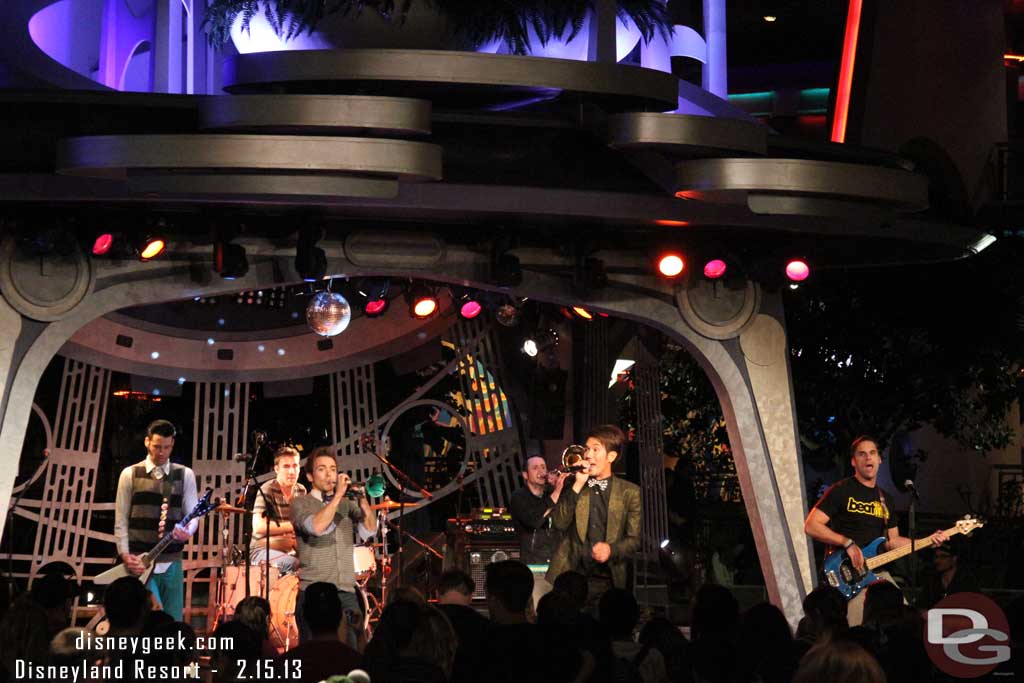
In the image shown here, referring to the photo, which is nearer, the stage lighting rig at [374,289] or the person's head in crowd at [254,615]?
the person's head in crowd at [254,615]

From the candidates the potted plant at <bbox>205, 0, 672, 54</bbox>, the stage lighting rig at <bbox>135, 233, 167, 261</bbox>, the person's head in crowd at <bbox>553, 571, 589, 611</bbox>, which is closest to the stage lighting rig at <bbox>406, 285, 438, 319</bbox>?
the stage lighting rig at <bbox>135, 233, 167, 261</bbox>

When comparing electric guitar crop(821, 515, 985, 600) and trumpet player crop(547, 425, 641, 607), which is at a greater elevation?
trumpet player crop(547, 425, 641, 607)

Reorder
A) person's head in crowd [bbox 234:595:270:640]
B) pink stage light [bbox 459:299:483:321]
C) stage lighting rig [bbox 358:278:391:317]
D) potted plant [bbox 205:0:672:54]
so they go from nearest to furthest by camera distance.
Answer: person's head in crowd [bbox 234:595:270:640], potted plant [bbox 205:0:672:54], stage lighting rig [bbox 358:278:391:317], pink stage light [bbox 459:299:483:321]

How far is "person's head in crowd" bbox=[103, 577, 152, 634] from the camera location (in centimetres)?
607

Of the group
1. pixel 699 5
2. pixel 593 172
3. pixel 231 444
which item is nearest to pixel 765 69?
pixel 699 5

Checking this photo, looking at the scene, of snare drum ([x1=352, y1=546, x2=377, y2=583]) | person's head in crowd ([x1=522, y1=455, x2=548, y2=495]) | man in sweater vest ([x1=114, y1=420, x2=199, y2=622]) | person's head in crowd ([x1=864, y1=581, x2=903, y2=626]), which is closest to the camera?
person's head in crowd ([x1=864, y1=581, x2=903, y2=626])

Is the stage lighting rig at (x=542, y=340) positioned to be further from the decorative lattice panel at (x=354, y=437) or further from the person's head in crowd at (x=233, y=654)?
the person's head in crowd at (x=233, y=654)

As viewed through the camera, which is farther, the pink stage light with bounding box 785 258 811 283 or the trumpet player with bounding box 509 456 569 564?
the pink stage light with bounding box 785 258 811 283

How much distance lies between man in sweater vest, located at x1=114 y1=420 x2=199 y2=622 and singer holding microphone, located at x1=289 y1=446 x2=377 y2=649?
153 centimetres

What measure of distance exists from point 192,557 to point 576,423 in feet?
11.7

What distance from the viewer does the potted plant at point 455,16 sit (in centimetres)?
988

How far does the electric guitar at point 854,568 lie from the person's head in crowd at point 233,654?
521cm

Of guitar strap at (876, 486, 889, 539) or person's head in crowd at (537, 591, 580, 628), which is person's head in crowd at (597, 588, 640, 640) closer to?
person's head in crowd at (537, 591, 580, 628)

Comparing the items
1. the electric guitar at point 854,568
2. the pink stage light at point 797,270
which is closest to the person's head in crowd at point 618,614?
the electric guitar at point 854,568
